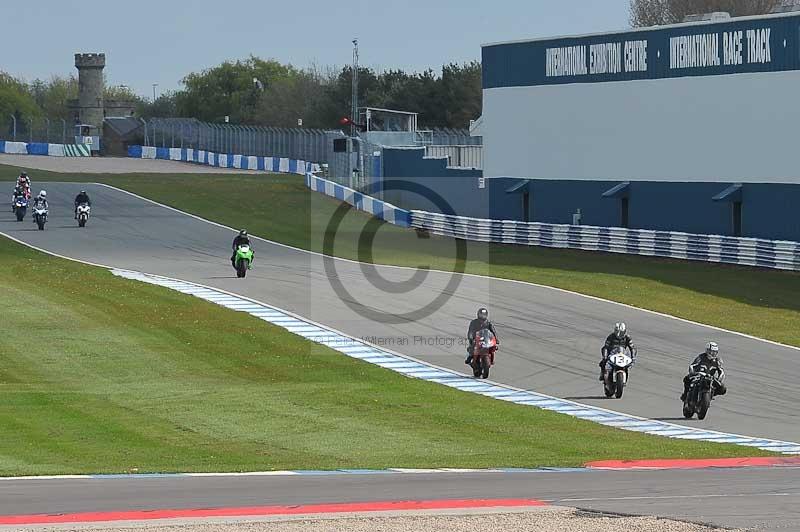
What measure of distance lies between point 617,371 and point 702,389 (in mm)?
2343

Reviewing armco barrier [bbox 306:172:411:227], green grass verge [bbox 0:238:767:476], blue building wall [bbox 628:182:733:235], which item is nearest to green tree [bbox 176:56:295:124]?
armco barrier [bbox 306:172:411:227]

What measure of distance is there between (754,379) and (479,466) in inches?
459

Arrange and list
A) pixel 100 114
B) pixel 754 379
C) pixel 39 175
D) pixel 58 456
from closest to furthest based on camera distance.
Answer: pixel 58 456 < pixel 754 379 < pixel 39 175 < pixel 100 114

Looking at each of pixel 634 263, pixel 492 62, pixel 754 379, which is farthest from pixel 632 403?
pixel 492 62

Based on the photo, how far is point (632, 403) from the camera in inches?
1027

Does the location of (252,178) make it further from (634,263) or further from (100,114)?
(100,114)

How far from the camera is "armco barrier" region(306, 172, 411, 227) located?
60.7 metres

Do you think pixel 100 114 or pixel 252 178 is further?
pixel 100 114

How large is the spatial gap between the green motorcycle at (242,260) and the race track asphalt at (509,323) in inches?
15.1

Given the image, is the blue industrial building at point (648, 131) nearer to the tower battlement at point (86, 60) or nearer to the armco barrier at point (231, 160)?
the armco barrier at point (231, 160)

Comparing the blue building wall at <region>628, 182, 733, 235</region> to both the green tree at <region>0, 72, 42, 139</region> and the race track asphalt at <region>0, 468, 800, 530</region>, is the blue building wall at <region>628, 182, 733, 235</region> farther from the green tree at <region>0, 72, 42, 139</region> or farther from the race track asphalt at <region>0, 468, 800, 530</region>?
the green tree at <region>0, 72, 42, 139</region>

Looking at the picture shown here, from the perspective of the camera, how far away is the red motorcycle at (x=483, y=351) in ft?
92.8

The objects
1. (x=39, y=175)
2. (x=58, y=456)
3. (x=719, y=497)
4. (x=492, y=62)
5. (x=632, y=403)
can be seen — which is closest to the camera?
(x=719, y=497)

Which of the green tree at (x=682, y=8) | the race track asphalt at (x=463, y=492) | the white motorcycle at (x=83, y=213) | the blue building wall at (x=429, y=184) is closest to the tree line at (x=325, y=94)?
the green tree at (x=682, y=8)
